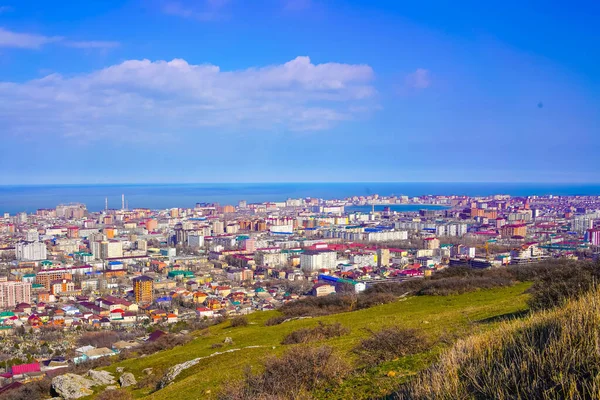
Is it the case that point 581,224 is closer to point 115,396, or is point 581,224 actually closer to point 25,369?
point 25,369

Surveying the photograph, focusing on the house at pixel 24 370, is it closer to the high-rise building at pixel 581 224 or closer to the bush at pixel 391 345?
the bush at pixel 391 345

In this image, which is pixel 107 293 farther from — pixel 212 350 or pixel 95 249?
pixel 212 350

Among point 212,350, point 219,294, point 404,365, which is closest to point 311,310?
point 212,350

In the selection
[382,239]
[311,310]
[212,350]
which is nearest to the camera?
[212,350]

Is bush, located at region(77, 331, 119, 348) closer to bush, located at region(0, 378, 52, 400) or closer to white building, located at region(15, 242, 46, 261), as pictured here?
bush, located at region(0, 378, 52, 400)

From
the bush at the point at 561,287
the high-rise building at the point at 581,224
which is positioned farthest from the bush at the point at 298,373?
the high-rise building at the point at 581,224

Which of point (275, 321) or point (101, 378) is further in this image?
point (275, 321)

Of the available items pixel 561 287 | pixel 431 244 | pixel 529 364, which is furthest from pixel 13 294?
pixel 529 364
